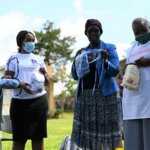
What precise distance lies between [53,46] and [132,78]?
2581 inches

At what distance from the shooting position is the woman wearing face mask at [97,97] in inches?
219

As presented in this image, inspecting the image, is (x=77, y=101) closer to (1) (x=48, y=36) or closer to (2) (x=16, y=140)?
(2) (x=16, y=140)

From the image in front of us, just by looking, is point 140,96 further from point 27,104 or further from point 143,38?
point 27,104

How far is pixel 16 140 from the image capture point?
19.9 feet

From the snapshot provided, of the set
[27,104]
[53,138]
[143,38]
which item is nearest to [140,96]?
[143,38]

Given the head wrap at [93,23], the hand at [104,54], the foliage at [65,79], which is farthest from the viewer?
the foliage at [65,79]

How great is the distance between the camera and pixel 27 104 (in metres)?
6.07

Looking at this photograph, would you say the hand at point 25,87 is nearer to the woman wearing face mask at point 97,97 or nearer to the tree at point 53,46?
the woman wearing face mask at point 97,97

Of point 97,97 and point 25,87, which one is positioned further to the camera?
point 25,87

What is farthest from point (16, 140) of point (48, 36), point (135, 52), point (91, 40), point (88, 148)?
point (48, 36)

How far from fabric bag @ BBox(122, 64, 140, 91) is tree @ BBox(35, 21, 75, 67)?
64.3 m

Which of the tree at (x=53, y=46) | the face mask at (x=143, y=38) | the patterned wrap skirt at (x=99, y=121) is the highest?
the tree at (x=53, y=46)

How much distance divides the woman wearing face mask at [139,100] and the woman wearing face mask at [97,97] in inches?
21.7

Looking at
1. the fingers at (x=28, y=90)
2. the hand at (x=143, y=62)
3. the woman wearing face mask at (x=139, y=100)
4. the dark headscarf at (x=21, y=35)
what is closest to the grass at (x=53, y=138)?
the fingers at (x=28, y=90)
